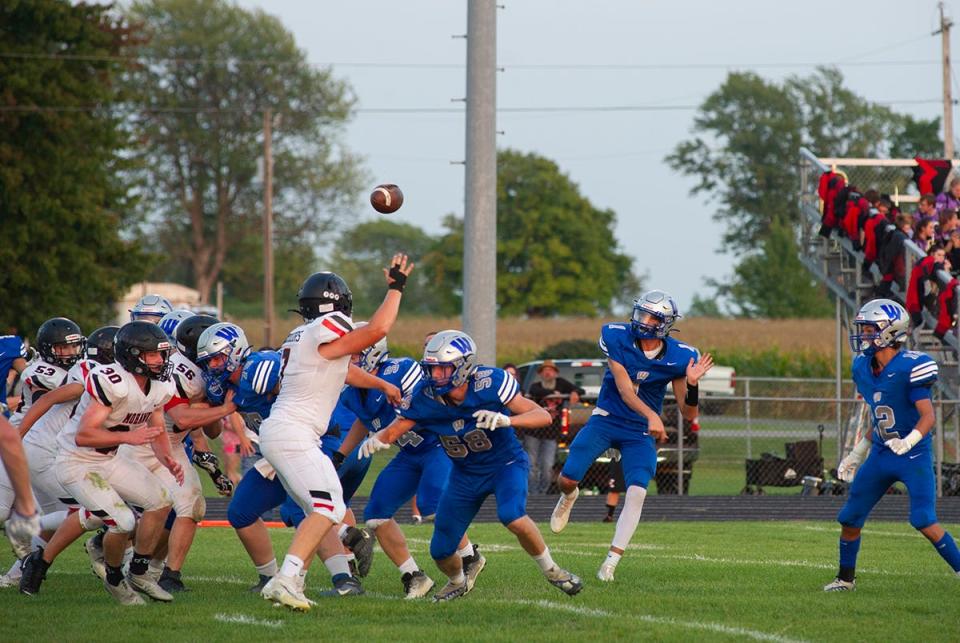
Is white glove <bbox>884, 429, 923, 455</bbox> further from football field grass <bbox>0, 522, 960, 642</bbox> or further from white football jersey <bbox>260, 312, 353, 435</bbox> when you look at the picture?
white football jersey <bbox>260, 312, 353, 435</bbox>

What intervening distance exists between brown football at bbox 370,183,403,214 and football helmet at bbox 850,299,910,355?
10.8ft

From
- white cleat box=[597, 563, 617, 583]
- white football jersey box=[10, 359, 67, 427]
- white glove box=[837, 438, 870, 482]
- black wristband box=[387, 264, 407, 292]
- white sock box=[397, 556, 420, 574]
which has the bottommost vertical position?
white cleat box=[597, 563, 617, 583]

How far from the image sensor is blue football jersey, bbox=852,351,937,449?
8508 millimetres

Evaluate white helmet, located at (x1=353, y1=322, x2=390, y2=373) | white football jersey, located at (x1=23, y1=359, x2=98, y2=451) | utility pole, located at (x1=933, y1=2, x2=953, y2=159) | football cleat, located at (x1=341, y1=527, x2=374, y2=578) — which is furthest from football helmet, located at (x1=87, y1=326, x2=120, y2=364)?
utility pole, located at (x1=933, y1=2, x2=953, y2=159)

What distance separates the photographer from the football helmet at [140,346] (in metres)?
7.89

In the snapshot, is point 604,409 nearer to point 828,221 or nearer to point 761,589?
→ point 761,589

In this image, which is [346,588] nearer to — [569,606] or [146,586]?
[146,586]

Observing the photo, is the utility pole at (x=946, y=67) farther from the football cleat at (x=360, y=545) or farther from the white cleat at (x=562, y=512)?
Result: the football cleat at (x=360, y=545)

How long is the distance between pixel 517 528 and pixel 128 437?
2208 millimetres

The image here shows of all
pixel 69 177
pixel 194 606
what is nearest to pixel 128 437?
pixel 194 606

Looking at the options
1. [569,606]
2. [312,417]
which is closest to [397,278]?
[312,417]

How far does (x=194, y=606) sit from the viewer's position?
26.3 feet

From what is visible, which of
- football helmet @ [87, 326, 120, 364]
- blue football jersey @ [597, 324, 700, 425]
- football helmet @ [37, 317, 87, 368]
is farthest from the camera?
blue football jersey @ [597, 324, 700, 425]

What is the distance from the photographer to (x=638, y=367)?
9.95 m
